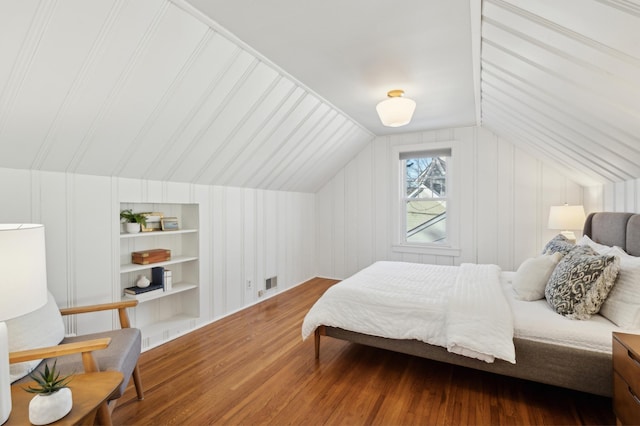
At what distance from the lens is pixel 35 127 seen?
1.96 m

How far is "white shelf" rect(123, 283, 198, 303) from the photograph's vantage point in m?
2.94

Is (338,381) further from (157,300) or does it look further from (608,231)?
(608,231)

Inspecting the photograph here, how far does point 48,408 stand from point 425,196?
15.4 ft

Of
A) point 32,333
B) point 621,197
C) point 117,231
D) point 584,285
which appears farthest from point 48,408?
point 621,197

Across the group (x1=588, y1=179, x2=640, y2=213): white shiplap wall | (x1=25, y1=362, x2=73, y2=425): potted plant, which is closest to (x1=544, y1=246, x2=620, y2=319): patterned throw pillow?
(x1=588, y1=179, x2=640, y2=213): white shiplap wall

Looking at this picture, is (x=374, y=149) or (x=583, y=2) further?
(x=374, y=149)

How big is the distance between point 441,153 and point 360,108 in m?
1.69

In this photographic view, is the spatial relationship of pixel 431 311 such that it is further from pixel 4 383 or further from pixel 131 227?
pixel 131 227

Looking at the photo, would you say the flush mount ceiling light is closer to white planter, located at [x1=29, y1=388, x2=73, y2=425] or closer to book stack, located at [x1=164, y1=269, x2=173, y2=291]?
book stack, located at [x1=164, y1=269, x2=173, y2=291]

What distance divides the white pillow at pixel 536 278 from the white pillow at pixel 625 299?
1.36 feet

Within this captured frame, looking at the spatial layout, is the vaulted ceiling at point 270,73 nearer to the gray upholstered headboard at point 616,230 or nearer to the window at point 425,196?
the gray upholstered headboard at point 616,230

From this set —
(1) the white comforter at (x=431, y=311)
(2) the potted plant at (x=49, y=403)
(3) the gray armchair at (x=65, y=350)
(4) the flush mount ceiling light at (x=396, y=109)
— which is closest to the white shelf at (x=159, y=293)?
(3) the gray armchair at (x=65, y=350)

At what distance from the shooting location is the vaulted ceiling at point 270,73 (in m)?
1.59

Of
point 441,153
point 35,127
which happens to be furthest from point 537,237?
point 35,127
